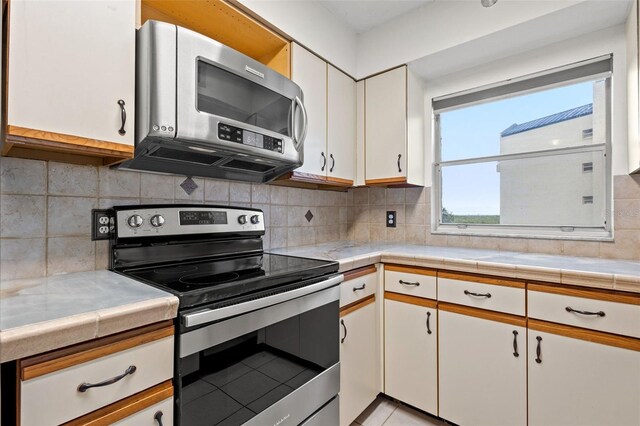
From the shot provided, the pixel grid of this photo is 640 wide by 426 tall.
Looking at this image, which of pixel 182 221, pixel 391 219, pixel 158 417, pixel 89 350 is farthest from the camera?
pixel 391 219

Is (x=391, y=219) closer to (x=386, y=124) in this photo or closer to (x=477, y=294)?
(x=386, y=124)

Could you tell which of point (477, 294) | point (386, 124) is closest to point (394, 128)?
point (386, 124)

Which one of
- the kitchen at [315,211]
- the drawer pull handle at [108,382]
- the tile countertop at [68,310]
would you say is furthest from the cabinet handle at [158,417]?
the tile countertop at [68,310]

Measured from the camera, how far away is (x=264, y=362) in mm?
1113

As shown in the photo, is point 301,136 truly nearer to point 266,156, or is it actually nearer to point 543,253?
point 266,156

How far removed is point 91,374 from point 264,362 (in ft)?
1.76

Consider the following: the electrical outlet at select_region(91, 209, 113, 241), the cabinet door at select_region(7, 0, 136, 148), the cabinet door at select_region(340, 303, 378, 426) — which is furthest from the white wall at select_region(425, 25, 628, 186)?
the electrical outlet at select_region(91, 209, 113, 241)

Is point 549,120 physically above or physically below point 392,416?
above

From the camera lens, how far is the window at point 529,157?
179 cm

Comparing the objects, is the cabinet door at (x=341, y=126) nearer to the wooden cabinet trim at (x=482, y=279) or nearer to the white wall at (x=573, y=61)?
the white wall at (x=573, y=61)

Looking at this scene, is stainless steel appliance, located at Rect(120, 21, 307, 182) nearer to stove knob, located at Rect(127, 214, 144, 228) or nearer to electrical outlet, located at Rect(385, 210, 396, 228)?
stove knob, located at Rect(127, 214, 144, 228)

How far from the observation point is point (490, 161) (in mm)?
2162

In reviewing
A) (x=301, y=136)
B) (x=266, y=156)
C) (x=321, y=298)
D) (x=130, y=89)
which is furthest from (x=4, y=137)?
(x=321, y=298)

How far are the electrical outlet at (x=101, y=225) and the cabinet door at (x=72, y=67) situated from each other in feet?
1.25
